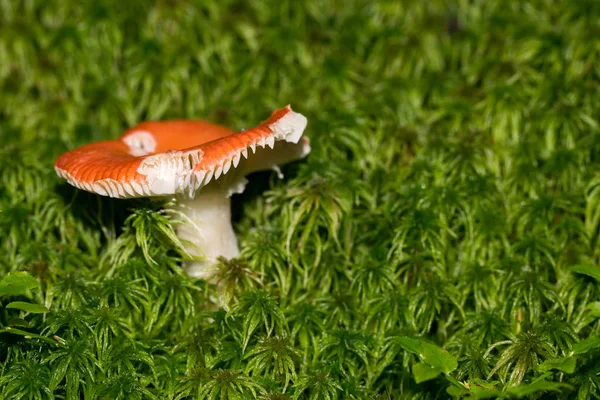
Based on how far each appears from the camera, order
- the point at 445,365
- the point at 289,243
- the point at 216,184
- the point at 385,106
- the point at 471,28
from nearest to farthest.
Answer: the point at 445,365
the point at 216,184
the point at 289,243
the point at 385,106
the point at 471,28

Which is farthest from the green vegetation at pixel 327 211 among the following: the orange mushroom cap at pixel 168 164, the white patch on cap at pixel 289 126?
the white patch on cap at pixel 289 126

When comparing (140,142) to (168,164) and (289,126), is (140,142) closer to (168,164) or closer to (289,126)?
(168,164)

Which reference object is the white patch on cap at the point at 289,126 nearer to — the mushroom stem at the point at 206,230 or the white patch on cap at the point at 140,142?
the mushroom stem at the point at 206,230

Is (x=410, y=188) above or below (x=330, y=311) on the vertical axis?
above

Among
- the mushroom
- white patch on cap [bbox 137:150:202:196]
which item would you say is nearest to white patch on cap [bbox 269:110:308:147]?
the mushroom

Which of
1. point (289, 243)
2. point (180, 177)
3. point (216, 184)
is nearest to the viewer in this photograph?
point (180, 177)

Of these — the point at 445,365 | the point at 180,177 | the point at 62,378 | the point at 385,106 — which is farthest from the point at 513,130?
the point at 62,378

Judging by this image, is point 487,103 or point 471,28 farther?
point 471,28

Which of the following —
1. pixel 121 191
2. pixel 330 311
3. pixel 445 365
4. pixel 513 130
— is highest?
pixel 121 191

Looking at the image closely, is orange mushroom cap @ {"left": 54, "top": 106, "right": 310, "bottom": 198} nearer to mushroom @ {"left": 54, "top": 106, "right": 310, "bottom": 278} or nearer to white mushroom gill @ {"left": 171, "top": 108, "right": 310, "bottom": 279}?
mushroom @ {"left": 54, "top": 106, "right": 310, "bottom": 278}

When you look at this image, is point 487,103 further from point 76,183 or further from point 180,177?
point 76,183
